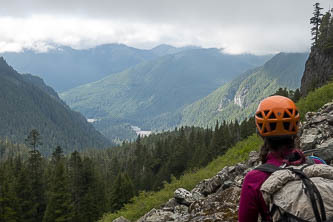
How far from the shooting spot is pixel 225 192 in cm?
1372

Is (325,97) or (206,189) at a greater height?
(325,97)

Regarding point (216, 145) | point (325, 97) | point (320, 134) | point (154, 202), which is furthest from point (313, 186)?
point (216, 145)

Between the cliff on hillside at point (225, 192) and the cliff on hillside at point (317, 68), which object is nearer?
the cliff on hillside at point (225, 192)

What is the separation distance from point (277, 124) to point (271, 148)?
1.19 feet

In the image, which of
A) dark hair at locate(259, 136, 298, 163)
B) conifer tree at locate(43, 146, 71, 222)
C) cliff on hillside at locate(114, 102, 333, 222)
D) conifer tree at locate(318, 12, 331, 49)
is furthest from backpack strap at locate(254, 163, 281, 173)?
conifer tree at locate(318, 12, 331, 49)

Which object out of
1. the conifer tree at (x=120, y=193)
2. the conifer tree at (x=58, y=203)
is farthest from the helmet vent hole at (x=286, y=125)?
the conifer tree at (x=120, y=193)

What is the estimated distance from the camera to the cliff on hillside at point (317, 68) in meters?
68.9

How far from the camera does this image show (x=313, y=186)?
140 inches

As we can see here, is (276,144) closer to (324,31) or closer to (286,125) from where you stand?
(286,125)

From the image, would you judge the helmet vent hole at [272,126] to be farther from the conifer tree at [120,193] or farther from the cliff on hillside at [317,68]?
the cliff on hillside at [317,68]

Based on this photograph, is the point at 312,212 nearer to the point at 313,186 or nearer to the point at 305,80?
the point at 313,186

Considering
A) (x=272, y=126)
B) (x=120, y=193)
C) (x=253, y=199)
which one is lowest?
(x=120, y=193)

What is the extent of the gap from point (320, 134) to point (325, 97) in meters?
10.2

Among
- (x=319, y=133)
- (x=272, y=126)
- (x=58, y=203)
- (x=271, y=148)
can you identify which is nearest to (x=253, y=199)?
(x=271, y=148)
